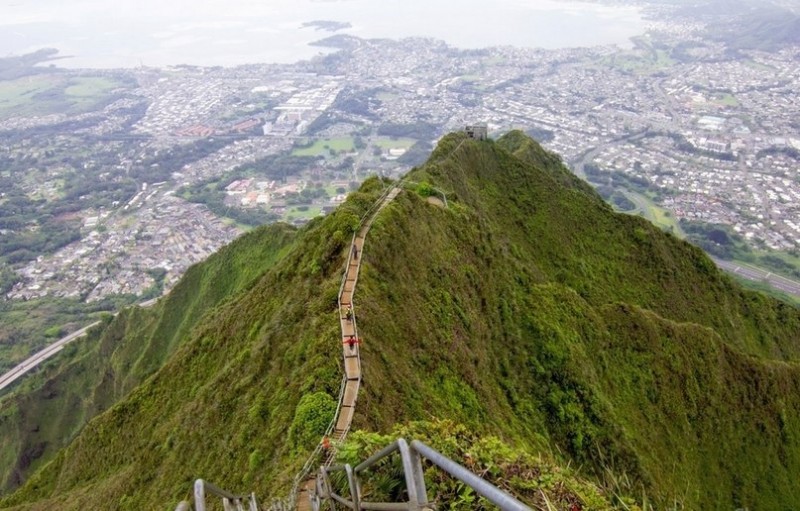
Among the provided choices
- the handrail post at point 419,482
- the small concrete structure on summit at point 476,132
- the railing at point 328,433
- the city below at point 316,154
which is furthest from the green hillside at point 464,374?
the city below at point 316,154

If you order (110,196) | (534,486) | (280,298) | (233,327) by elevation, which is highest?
(534,486)

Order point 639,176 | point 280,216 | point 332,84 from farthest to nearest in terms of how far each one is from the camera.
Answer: point 332,84
point 639,176
point 280,216

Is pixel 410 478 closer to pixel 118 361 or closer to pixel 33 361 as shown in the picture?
pixel 118 361

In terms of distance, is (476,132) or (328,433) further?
(476,132)

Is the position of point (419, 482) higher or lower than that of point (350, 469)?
higher

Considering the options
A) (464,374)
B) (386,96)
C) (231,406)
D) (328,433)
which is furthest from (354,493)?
(386,96)

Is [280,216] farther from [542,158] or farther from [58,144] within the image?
[58,144]

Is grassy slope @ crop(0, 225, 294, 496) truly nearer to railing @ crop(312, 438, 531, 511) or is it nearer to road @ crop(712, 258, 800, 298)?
railing @ crop(312, 438, 531, 511)

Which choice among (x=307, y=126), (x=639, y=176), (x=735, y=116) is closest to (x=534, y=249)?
(x=639, y=176)
